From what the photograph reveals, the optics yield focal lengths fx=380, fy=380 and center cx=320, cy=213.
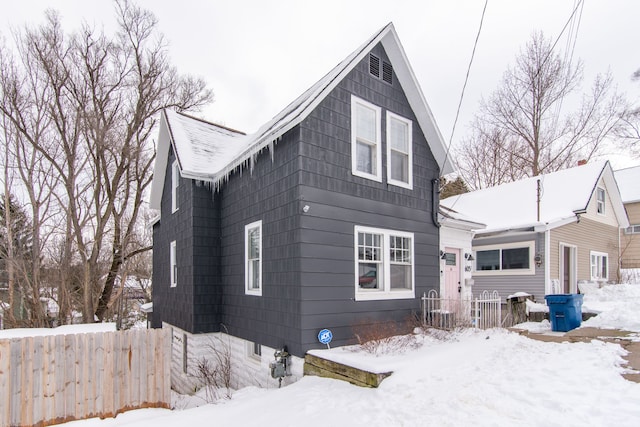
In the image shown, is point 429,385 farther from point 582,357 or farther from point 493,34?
point 493,34

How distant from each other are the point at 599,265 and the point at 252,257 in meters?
16.3

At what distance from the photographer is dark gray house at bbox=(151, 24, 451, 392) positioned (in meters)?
7.05

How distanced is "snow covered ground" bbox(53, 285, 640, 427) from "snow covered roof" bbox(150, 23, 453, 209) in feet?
14.3

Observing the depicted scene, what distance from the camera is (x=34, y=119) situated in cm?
1833

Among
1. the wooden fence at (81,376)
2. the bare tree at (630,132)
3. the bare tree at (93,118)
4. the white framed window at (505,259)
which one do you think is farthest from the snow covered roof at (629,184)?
the bare tree at (93,118)

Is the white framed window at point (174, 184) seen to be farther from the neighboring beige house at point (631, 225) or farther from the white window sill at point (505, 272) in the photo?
the neighboring beige house at point (631, 225)

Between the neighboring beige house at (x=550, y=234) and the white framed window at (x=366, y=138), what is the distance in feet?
27.0

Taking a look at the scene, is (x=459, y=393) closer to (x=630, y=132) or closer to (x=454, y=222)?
(x=454, y=222)

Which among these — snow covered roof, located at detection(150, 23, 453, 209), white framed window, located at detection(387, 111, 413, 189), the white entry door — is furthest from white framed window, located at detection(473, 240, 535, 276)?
white framed window, located at detection(387, 111, 413, 189)

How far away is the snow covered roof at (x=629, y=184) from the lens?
2262 cm

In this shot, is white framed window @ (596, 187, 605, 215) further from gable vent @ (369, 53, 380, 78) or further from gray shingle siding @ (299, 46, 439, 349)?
gable vent @ (369, 53, 380, 78)

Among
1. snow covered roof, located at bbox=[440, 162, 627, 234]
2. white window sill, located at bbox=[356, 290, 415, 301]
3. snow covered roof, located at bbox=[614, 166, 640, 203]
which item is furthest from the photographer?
snow covered roof, located at bbox=[614, 166, 640, 203]

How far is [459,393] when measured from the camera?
452 cm

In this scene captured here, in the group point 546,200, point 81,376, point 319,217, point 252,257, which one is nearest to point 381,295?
point 319,217
